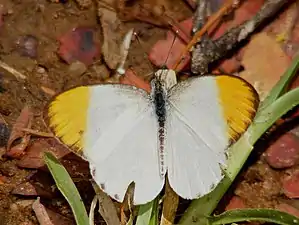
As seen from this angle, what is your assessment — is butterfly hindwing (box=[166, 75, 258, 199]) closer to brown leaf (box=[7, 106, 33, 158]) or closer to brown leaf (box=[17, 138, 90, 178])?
brown leaf (box=[17, 138, 90, 178])

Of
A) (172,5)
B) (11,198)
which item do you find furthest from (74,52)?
(11,198)

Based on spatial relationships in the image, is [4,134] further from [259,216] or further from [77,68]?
[259,216]

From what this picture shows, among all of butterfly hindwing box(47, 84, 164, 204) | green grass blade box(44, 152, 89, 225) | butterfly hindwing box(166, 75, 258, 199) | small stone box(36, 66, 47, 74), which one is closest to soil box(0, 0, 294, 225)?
small stone box(36, 66, 47, 74)

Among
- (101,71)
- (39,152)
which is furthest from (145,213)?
(101,71)

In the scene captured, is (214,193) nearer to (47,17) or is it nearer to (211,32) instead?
(211,32)

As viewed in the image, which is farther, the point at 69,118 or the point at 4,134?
the point at 4,134

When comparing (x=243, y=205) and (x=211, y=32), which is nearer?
(x=243, y=205)
